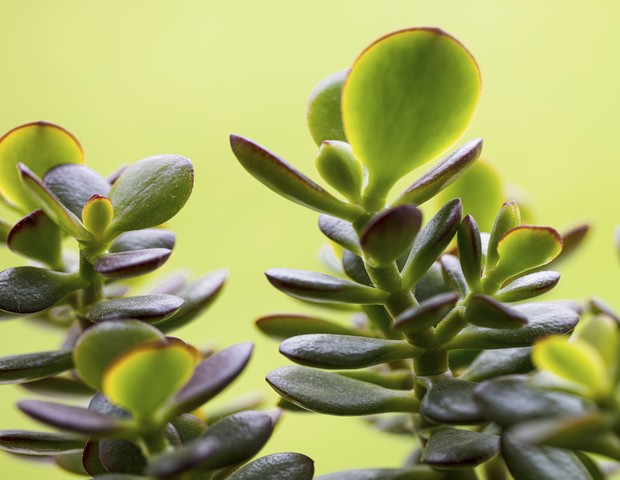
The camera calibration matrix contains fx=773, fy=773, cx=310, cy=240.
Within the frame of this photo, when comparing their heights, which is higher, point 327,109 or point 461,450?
point 327,109

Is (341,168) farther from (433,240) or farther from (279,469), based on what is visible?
(279,469)

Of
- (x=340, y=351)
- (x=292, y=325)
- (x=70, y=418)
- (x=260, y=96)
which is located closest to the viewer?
(x=70, y=418)

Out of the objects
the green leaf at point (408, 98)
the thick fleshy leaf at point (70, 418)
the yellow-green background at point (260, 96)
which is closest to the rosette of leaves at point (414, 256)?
the green leaf at point (408, 98)

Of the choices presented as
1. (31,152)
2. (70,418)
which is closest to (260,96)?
(31,152)

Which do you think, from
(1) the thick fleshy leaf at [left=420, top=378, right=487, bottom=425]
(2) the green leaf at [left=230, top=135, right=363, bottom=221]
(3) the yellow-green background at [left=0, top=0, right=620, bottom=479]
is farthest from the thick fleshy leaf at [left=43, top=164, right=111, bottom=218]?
(3) the yellow-green background at [left=0, top=0, right=620, bottom=479]

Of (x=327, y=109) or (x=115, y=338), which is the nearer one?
(x=115, y=338)

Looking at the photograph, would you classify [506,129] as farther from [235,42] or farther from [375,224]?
[375,224]
